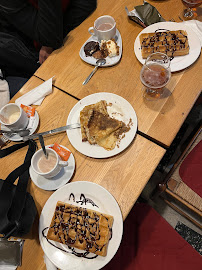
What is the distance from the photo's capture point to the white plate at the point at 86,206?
3.41 ft

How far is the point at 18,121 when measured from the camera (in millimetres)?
1247

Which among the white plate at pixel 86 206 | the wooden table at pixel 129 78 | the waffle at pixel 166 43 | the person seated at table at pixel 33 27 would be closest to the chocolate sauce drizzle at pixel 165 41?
the waffle at pixel 166 43

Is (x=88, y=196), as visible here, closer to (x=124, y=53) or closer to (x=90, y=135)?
(x=90, y=135)

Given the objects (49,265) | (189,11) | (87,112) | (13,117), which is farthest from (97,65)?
(49,265)

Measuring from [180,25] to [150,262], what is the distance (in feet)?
4.83

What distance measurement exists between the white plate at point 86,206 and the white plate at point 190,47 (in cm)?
83

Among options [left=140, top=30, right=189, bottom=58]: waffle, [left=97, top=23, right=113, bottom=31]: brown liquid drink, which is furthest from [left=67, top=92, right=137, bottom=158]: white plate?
[left=97, top=23, right=113, bottom=31]: brown liquid drink

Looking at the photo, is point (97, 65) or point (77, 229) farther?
point (97, 65)

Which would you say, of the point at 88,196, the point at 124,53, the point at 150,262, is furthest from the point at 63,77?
the point at 150,262

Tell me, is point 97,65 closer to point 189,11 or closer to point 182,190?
point 189,11

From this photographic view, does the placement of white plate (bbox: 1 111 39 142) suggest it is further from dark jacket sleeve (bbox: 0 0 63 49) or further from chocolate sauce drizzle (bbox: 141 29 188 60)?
chocolate sauce drizzle (bbox: 141 29 188 60)

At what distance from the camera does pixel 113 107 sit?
1.31 meters

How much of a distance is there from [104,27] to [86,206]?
112 cm

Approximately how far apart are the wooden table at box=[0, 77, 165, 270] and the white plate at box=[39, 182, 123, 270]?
46mm
